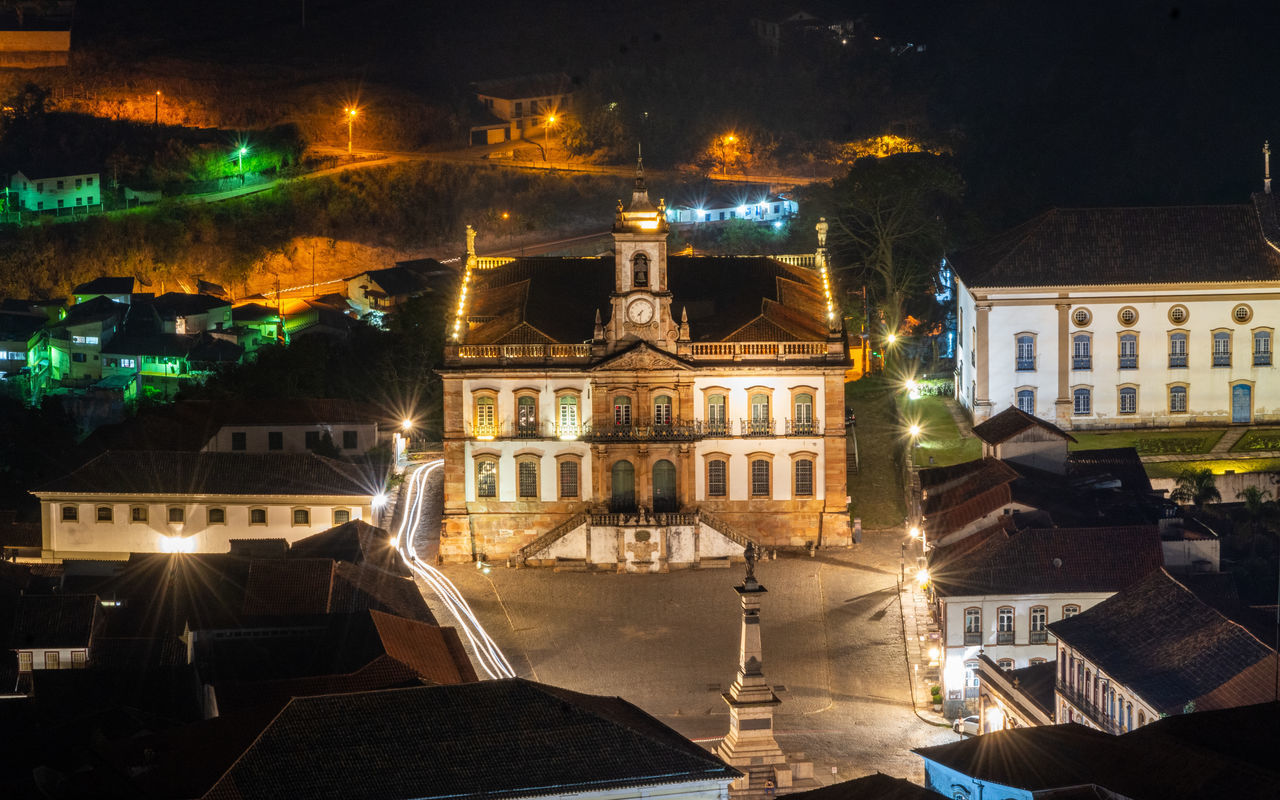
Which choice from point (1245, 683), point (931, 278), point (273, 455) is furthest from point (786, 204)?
point (1245, 683)

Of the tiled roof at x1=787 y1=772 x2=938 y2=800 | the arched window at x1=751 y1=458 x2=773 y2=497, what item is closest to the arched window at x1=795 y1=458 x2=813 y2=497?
the arched window at x1=751 y1=458 x2=773 y2=497

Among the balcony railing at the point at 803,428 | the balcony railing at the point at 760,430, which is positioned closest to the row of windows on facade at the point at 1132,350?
the balcony railing at the point at 803,428

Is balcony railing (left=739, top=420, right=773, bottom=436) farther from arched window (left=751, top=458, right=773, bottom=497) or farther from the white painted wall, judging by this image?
the white painted wall

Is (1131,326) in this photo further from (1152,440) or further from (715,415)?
(715,415)

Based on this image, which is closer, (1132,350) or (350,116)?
(1132,350)

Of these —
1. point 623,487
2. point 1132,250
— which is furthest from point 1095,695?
point 1132,250

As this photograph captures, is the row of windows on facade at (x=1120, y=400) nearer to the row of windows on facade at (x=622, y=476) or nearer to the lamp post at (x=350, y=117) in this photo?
the row of windows on facade at (x=622, y=476)
